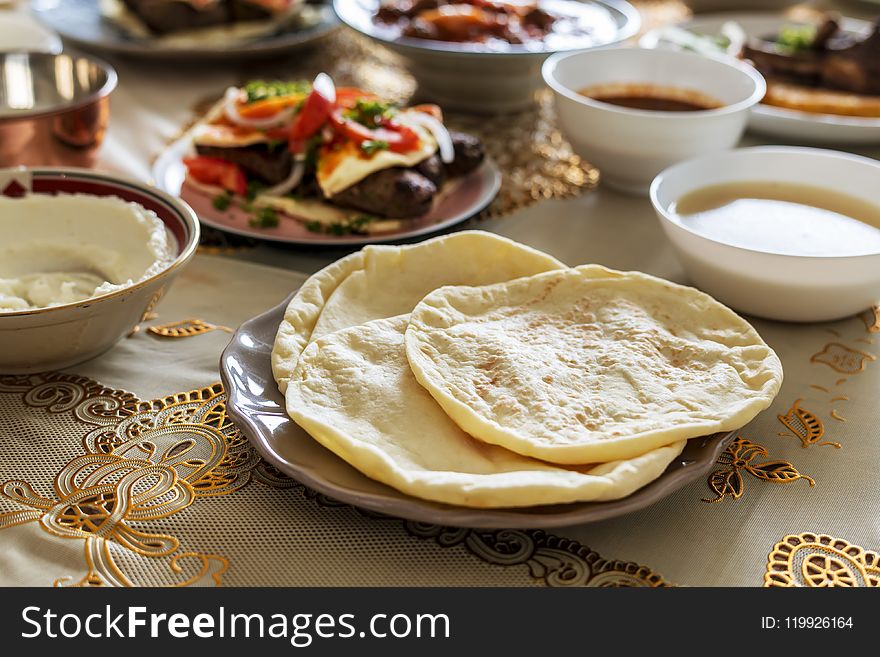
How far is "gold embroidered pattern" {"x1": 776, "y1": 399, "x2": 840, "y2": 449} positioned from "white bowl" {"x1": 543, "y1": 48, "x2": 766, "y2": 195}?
1029mm

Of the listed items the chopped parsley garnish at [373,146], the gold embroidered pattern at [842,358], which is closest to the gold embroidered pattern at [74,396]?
the chopped parsley garnish at [373,146]

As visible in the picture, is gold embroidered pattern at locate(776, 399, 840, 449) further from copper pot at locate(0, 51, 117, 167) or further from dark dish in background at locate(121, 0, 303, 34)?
dark dish in background at locate(121, 0, 303, 34)

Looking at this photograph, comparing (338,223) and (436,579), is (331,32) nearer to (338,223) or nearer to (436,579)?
(338,223)

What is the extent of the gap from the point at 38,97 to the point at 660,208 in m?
1.90

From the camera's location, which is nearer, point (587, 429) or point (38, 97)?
point (587, 429)

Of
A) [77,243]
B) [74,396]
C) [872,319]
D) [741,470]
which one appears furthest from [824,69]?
[74,396]

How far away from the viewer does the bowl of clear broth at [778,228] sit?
2078 millimetres

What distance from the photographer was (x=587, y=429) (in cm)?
150

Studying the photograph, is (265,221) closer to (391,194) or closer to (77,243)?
(391,194)

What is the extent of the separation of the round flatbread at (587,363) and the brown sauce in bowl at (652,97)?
1.22 metres

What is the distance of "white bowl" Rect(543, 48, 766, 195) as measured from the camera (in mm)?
2660
